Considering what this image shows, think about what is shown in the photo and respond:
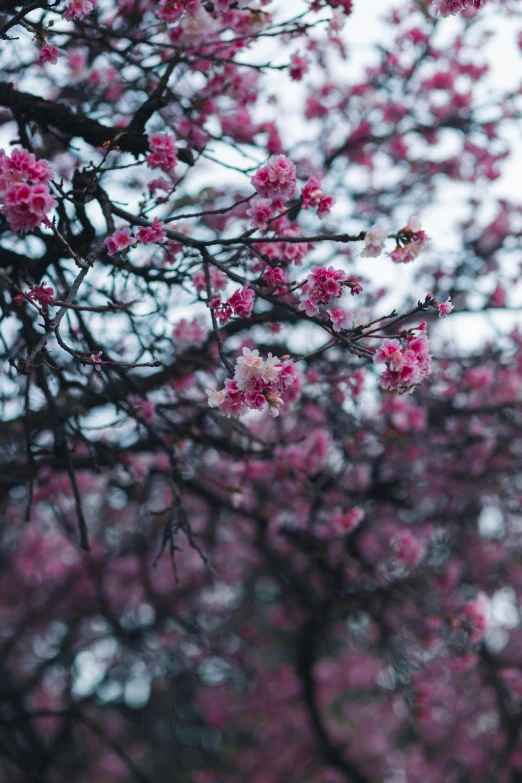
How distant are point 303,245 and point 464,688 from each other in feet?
26.1

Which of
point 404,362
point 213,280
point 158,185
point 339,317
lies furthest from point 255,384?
point 158,185

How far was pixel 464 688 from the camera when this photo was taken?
31.3ft

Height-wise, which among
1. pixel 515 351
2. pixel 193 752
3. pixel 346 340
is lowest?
pixel 193 752

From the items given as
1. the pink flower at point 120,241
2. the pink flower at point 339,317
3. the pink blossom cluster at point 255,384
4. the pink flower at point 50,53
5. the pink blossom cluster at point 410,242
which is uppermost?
the pink flower at point 50,53

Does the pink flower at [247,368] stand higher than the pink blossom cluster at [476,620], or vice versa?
the pink blossom cluster at [476,620]

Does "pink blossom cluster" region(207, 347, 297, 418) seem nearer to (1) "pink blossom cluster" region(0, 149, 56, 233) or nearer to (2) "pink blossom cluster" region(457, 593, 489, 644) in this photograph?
(1) "pink blossom cluster" region(0, 149, 56, 233)

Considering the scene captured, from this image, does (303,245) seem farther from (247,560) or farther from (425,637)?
(247,560)

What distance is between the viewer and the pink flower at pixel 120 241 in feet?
9.78

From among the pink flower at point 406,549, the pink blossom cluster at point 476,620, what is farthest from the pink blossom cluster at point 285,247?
the pink flower at point 406,549

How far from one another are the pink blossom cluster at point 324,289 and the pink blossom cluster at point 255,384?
0.80 feet

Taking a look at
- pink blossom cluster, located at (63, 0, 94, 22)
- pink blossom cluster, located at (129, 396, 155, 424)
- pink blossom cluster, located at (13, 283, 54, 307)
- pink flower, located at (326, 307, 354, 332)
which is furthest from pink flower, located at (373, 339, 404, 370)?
pink blossom cluster, located at (63, 0, 94, 22)

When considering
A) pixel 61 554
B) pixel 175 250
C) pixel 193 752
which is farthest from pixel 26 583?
pixel 175 250

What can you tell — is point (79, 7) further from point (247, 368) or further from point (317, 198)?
point (247, 368)

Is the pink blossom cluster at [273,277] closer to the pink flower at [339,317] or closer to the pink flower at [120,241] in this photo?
the pink flower at [339,317]
